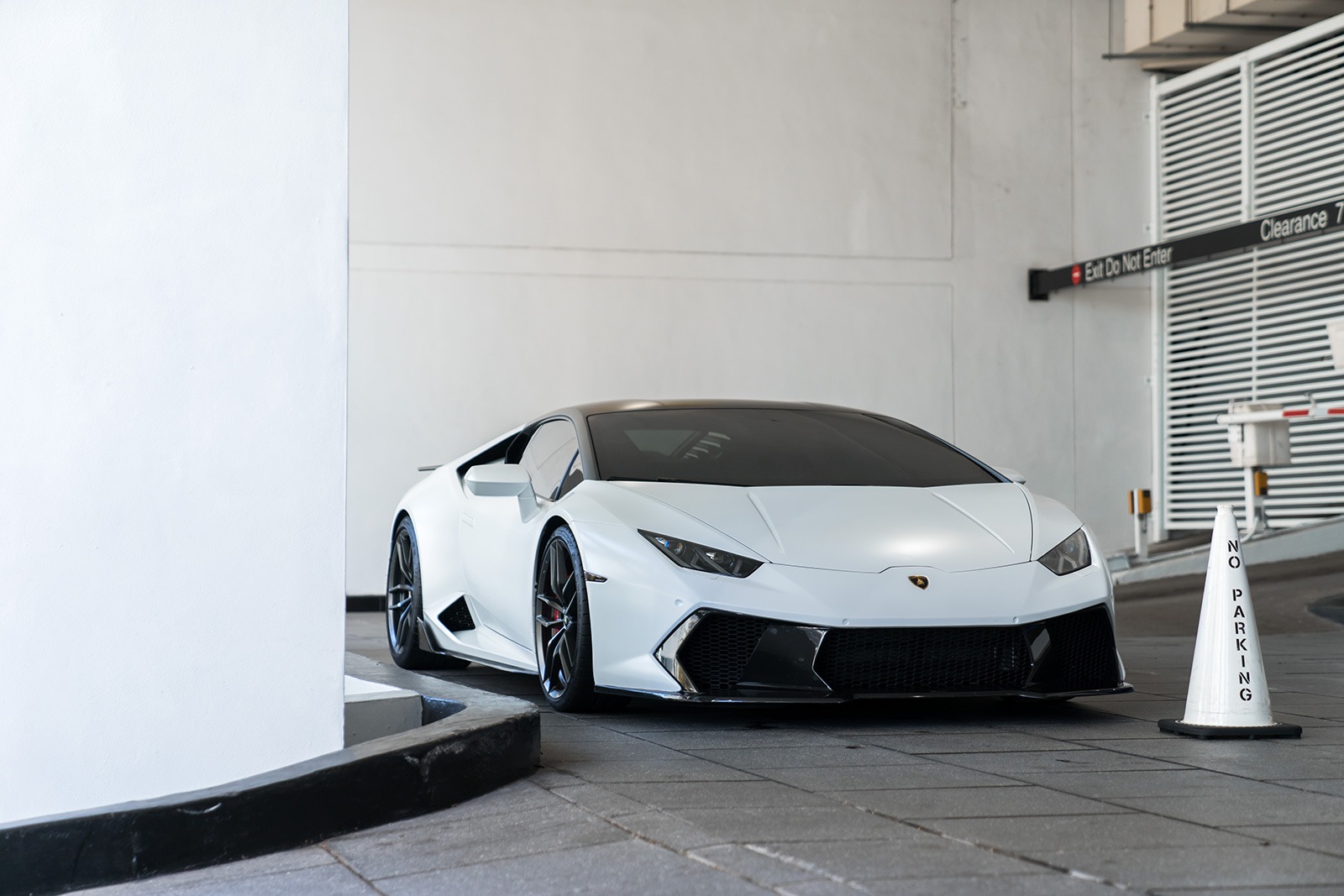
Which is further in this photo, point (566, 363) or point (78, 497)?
point (566, 363)

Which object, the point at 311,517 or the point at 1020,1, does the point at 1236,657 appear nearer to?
the point at 311,517

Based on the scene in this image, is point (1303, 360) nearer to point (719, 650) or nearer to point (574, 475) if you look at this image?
point (574, 475)

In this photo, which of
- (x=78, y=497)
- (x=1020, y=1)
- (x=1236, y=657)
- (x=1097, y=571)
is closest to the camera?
(x=78, y=497)

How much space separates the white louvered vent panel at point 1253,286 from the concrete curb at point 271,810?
1156 centimetres

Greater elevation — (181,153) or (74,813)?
(181,153)

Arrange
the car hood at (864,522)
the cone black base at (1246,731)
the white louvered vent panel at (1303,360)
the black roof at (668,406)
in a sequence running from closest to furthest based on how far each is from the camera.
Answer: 1. the cone black base at (1246,731)
2. the car hood at (864,522)
3. the black roof at (668,406)
4. the white louvered vent panel at (1303,360)

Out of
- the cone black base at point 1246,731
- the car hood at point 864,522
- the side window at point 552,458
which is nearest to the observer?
the cone black base at point 1246,731

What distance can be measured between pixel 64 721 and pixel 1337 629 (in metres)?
7.55

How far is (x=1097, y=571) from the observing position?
4.57 meters

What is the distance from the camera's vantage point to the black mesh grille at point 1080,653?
441cm

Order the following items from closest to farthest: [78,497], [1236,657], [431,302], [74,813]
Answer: [74,813], [78,497], [1236,657], [431,302]

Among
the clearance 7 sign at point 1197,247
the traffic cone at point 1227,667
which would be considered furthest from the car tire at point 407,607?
the clearance 7 sign at point 1197,247

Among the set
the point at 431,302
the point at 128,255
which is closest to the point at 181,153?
the point at 128,255

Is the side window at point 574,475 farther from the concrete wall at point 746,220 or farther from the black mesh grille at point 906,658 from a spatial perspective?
the concrete wall at point 746,220
